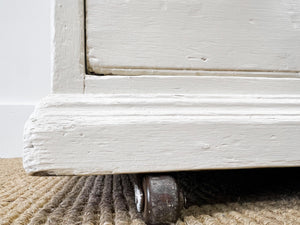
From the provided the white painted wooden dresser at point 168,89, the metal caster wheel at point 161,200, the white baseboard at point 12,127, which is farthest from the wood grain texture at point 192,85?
the white baseboard at point 12,127

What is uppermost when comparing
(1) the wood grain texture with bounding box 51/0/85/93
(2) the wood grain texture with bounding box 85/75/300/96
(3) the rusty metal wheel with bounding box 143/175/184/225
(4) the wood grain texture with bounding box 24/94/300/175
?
(1) the wood grain texture with bounding box 51/0/85/93

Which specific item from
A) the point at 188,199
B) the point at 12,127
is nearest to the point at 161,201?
the point at 188,199

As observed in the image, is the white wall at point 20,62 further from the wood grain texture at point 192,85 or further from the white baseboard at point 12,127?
the wood grain texture at point 192,85

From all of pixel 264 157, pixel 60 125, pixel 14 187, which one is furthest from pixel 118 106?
pixel 14 187

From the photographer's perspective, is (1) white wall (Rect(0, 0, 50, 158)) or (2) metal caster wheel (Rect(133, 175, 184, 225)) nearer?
(2) metal caster wheel (Rect(133, 175, 184, 225))

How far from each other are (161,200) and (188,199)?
117mm

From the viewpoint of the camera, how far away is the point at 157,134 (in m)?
0.31

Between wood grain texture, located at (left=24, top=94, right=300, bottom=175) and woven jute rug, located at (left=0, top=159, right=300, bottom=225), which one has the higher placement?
wood grain texture, located at (left=24, top=94, right=300, bottom=175)

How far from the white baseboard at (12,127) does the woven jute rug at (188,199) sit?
409 millimetres

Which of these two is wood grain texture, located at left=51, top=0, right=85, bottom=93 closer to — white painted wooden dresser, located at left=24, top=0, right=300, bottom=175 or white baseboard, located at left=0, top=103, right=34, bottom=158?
white painted wooden dresser, located at left=24, top=0, right=300, bottom=175

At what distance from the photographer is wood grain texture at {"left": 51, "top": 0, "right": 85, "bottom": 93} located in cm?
32

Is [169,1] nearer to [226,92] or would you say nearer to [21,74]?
[226,92]

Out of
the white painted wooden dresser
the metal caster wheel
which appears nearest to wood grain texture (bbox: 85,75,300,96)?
the white painted wooden dresser

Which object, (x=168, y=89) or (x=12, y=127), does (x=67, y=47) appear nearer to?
(x=168, y=89)
